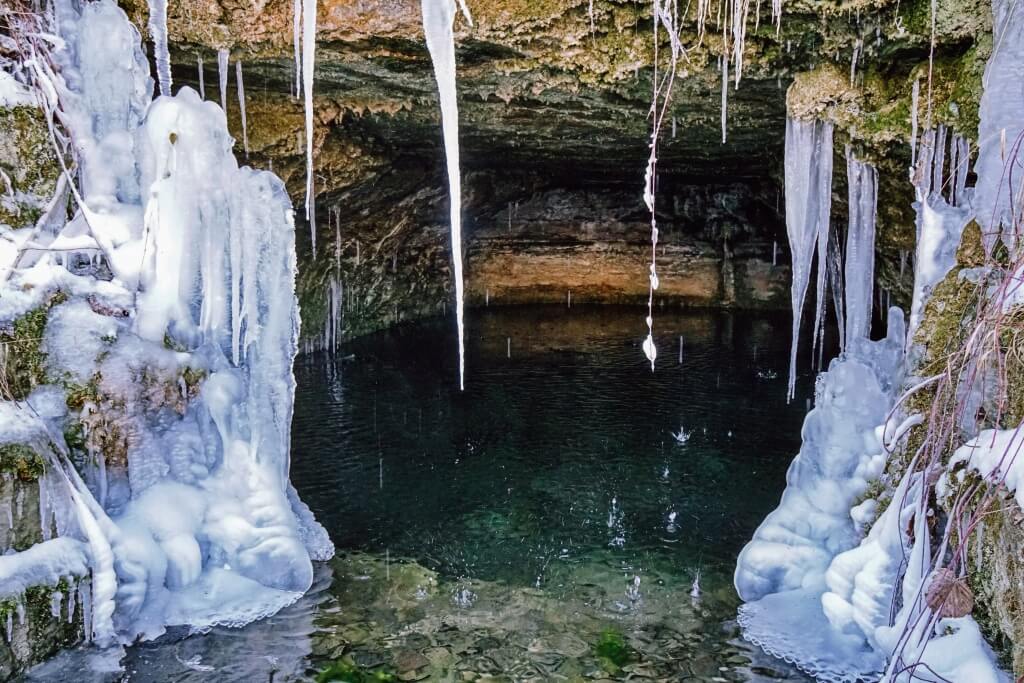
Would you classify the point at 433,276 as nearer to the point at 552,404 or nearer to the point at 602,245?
the point at 602,245

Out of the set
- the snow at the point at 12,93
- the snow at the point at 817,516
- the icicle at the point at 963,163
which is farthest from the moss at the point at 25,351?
the icicle at the point at 963,163

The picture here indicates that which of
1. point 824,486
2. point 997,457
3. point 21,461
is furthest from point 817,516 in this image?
point 21,461

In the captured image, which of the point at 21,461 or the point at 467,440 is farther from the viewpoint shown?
the point at 467,440

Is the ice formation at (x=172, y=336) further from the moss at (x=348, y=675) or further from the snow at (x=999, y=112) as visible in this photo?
the snow at (x=999, y=112)

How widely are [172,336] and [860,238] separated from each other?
199 inches

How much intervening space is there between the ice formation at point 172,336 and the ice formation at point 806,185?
12.1 feet

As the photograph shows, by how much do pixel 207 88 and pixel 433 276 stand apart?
7.33 m

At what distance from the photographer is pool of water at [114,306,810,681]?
439cm

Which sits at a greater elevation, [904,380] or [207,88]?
[207,88]

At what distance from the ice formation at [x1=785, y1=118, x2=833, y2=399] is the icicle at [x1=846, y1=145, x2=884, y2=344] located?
246 mm

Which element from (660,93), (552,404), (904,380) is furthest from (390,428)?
(904,380)

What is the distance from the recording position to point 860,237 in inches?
260

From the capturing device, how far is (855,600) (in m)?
4.24

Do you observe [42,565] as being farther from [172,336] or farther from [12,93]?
[12,93]
